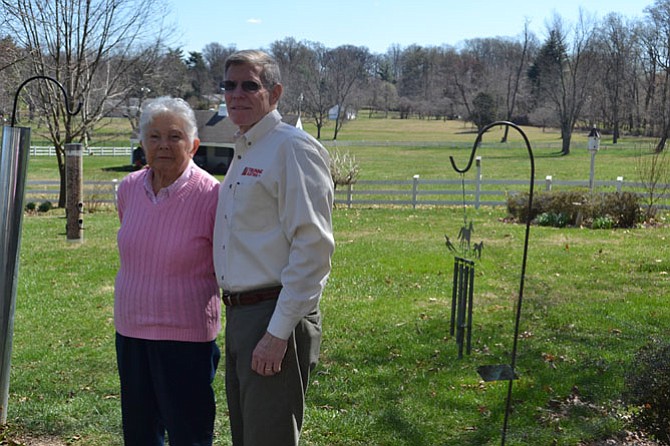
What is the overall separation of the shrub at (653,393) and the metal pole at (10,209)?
3496 millimetres

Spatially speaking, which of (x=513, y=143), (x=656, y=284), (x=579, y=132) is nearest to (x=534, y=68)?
(x=513, y=143)

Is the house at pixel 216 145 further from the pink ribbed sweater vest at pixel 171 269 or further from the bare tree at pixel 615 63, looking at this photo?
the pink ribbed sweater vest at pixel 171 269

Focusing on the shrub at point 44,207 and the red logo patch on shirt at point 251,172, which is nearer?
the red logo patch on shirt at point 251,172

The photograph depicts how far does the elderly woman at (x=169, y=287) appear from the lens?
10.1 feet

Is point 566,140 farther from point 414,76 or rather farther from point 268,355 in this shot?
point 268,355

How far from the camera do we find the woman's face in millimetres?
3107

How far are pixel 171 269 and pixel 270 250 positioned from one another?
0.59m

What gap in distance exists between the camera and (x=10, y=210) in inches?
157

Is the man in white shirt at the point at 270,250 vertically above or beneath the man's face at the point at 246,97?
beneath

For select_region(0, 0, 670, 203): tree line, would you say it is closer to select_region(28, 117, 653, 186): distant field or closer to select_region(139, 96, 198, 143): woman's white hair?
select_region(28, 117, 653, 186): distant field

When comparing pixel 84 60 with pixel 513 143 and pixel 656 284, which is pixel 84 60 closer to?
pixel 656 284

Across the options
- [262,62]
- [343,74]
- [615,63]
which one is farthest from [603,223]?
[343,74]

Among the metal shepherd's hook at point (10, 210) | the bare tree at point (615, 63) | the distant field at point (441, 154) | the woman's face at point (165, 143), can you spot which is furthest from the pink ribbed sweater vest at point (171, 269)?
the bare tree at point (615, 63)

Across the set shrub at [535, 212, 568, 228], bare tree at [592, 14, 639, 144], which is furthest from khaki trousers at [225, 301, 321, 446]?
bare tree at [592, 14, 639, 144]
